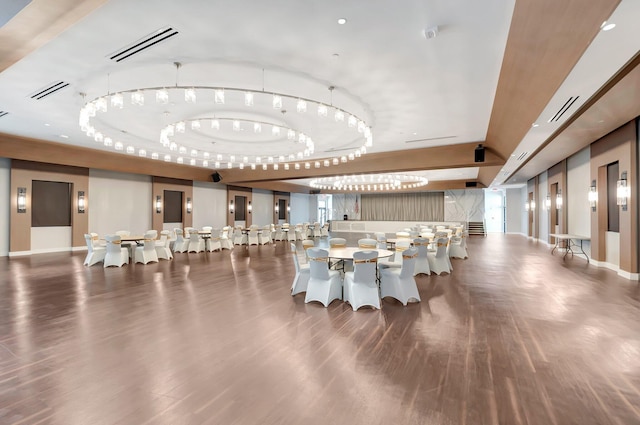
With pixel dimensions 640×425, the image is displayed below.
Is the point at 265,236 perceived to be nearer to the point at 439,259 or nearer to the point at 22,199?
the point at 22,199

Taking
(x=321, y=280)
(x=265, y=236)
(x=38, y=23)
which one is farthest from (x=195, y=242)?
(x=38, y=23)

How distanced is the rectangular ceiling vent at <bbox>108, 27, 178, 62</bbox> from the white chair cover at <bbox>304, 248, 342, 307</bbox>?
383 cm

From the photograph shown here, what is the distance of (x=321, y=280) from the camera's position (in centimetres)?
555

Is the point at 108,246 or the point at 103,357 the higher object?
the point at 108,246

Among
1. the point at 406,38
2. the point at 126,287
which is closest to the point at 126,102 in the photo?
the point at 126,287

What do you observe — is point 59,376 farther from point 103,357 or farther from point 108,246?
point 108,246

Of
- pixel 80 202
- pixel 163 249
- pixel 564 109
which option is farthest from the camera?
pixel 80 202

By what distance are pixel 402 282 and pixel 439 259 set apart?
3233 mm

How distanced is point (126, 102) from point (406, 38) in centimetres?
592

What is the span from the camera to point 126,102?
265 inches

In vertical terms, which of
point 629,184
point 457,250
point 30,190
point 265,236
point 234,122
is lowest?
point 457,250

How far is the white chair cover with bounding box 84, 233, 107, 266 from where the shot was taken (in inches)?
374

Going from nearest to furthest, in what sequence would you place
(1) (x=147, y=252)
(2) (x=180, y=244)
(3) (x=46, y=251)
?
(1) (x=147, y=252), (3) (x=46, y=251), (2) (x=180, y=244)

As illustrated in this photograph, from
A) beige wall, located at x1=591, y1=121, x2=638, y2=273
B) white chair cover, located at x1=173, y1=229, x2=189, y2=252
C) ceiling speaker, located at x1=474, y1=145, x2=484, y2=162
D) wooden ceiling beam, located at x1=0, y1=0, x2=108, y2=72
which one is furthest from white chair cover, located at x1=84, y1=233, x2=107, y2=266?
beige wall, located at x1=591, y1=121, x2=638, y2=273
